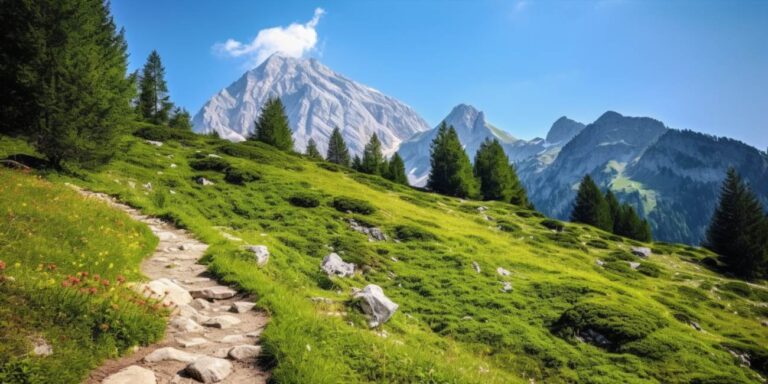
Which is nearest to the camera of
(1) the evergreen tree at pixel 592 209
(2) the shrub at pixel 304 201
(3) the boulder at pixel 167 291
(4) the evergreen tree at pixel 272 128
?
(3) the boulder at pixel 167 291

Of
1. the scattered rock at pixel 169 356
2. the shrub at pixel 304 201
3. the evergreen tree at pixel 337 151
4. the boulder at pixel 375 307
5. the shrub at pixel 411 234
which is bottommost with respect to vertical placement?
the boulder at pixel 375 307

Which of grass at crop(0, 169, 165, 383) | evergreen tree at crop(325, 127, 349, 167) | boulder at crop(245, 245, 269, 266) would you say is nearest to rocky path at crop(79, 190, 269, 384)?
grass at crop(0, 169, 165, 383)

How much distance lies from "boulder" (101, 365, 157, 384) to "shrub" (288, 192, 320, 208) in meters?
22.6

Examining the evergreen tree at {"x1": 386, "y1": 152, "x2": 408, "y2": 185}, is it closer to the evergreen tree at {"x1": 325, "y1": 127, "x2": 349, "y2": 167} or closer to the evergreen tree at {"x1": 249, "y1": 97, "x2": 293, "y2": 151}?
the evergreen tree at {"x1": 325, "y1": 127, "x2": 349, "y2": 167}

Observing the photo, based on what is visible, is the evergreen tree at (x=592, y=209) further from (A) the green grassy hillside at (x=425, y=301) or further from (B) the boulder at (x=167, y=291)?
(B) the boulder at (x=167, y=291)

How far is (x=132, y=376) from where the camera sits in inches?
188

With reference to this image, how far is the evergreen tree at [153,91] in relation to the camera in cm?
7812

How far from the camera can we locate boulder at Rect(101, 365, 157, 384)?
15.2 ft

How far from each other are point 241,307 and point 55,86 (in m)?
19.6

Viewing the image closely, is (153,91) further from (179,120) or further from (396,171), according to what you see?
(396,171)

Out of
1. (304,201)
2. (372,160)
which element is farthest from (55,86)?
(372,160)

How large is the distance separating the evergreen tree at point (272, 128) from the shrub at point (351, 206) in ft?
162

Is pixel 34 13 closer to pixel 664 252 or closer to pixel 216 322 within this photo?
pixel 216 322

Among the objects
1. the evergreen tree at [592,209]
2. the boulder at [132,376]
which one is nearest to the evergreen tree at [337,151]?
the evergreen tree at [592,209]
